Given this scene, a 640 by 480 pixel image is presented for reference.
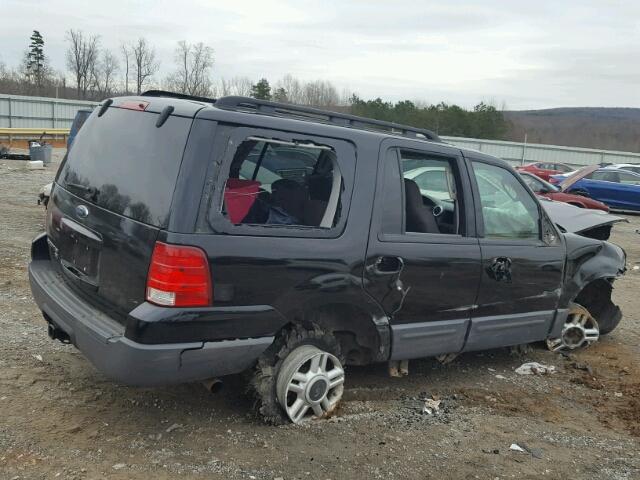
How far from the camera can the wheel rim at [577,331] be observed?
211 inches

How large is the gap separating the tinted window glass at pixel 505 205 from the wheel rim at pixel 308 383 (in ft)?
5.08

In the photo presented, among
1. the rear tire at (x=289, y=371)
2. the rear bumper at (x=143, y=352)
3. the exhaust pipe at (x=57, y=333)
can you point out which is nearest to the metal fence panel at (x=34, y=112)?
the exhaust pipe at (x=57, y=333)

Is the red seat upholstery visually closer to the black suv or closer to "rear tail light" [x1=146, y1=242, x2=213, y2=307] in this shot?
the black suv

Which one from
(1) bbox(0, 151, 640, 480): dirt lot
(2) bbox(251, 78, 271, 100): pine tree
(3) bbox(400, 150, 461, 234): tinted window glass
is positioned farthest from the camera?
(2) bbox(251, 78, 271, 100): pine tree

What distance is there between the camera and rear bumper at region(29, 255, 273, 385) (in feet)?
9.68

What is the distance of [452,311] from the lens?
4082 mm

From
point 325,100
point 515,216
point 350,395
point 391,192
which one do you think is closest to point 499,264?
point 515,216

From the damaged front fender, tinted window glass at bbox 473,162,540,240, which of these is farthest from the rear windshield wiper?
Result: the damaged front fender

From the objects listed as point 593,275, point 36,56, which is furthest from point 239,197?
point 36,56

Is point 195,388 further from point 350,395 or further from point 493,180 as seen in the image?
point 493,180

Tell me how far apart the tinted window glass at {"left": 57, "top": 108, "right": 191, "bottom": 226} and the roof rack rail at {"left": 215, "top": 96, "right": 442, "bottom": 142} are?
0.37 meters

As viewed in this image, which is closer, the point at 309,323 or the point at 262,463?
the point at 262,463

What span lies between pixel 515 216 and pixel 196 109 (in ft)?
8.69

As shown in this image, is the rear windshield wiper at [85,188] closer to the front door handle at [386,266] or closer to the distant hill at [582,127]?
the front door handle at [386,266]
